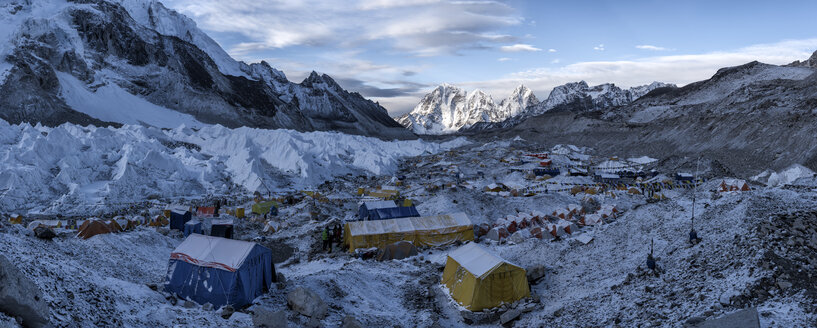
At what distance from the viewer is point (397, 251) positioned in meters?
22.0

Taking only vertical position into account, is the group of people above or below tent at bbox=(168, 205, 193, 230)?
below

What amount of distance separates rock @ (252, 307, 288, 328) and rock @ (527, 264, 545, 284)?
899 cm

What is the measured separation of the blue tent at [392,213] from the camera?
92.0 ft

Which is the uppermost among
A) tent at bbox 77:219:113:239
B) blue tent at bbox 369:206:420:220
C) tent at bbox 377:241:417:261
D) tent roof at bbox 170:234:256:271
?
tent roof at bbox 170:234:256:271

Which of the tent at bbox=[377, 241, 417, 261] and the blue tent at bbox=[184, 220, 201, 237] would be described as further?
the blue tent at bbox=[184, 220, 201, 237]

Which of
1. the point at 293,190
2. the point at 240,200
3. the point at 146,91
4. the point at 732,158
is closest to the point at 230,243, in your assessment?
the point at 240,200

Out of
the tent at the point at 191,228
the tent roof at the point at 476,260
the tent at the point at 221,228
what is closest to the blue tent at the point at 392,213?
the tent at the point at 221,228

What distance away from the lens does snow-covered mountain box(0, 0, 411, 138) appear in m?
90.4

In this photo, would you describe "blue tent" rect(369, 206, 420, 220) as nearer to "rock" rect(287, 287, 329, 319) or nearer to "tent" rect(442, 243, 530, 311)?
"tent" rect(442, 243, 530, 311)

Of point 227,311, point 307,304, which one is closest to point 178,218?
point 227,311

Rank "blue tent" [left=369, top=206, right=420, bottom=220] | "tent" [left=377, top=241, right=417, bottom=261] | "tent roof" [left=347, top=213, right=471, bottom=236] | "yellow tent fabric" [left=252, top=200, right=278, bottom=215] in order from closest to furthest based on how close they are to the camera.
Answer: "tent" [left=377, top=241, right=417, bottom=261] → "tent roof" [left=347, top=213, right=471, bottom=236] → "blue tent" [left=369, top=206, right=420, bottom=220] → "yellow tent fabric" [left=252, top=200, right=278, bottom=215]

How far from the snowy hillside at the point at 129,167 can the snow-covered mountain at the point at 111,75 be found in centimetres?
4606

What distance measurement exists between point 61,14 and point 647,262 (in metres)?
149

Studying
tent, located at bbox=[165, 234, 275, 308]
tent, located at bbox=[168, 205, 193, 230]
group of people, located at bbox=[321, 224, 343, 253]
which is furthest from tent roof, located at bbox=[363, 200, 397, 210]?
tent, located at bbox=[165, 234, 275, 308]
